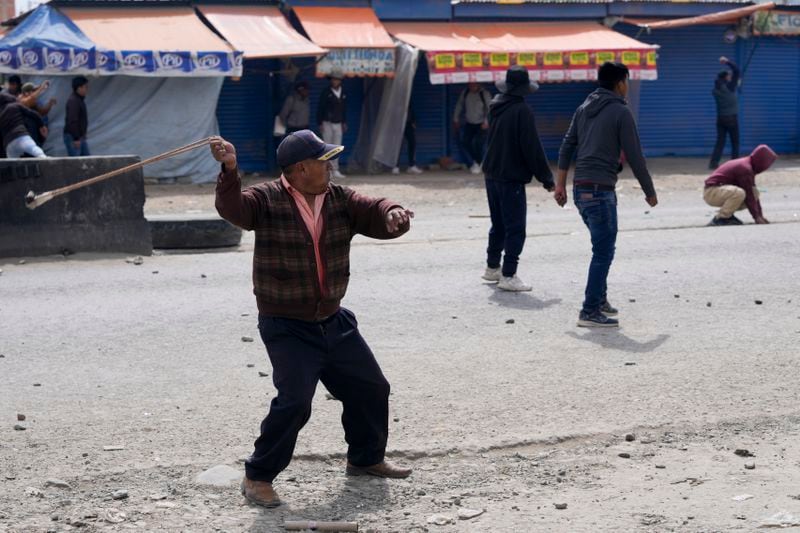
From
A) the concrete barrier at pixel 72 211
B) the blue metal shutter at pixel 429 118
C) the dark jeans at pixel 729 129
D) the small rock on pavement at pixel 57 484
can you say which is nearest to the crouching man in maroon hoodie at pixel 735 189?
the concrete barrier at pixel 72 211

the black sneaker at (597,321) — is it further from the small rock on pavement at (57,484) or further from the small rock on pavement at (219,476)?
the small rock on pavement at (57,484)

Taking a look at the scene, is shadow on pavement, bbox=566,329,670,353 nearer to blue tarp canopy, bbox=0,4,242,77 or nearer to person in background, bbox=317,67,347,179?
blue tarp canopy, bbox=0,4,242,77

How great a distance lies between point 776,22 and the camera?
87.3ft

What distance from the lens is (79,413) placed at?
6.37 meters

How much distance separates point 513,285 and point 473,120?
43.8ft

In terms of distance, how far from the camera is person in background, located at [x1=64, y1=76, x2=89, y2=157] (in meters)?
19.0

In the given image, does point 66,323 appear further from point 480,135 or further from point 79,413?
point 480,135

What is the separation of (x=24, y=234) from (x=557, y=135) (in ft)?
54.0

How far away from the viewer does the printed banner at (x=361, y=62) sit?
71.5 ft

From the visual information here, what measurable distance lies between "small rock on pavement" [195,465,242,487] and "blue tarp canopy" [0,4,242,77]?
49.5 ft

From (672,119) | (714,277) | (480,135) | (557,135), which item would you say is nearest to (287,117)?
(480,135)

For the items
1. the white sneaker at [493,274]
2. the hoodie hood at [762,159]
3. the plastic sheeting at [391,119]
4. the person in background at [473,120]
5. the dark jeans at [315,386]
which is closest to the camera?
the dark jeans at [315,386]

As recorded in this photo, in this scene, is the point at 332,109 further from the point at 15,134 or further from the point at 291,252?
the point at 291,252

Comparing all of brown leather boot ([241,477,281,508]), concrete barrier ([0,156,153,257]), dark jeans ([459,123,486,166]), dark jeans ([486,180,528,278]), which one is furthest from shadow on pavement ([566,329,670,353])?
dark jeans ([459,123,486,166])
